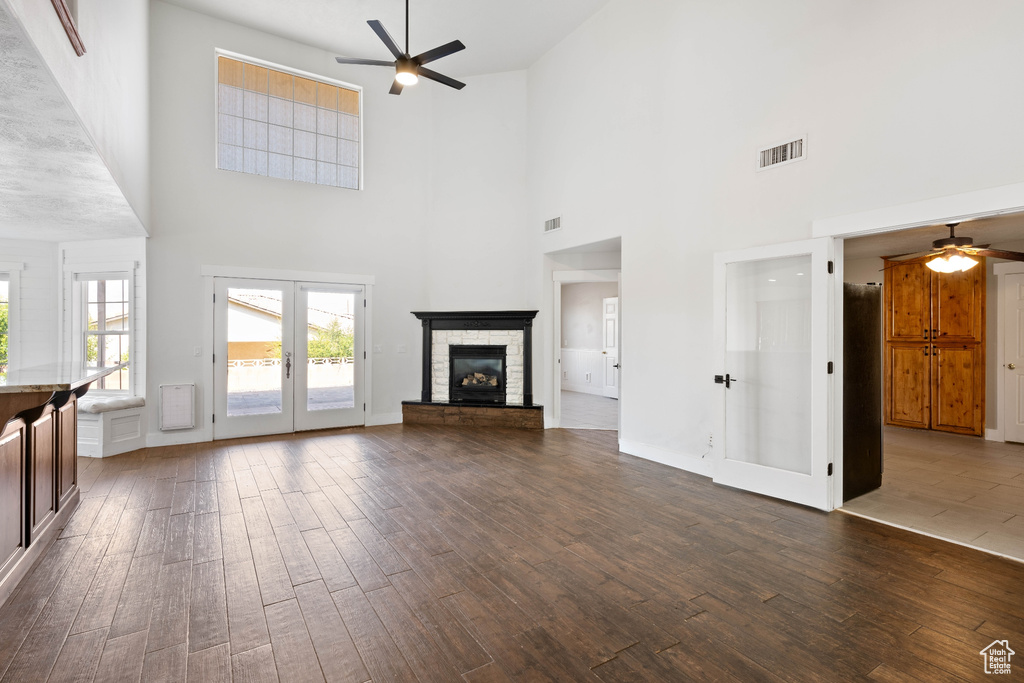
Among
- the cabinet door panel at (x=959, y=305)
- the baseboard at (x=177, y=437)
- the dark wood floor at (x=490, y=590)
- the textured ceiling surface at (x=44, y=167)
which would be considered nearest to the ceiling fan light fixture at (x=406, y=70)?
the textured ceiling surface at (x=44, y=167)

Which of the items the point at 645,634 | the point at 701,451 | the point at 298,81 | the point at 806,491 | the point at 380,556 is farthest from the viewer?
the point at 298,81

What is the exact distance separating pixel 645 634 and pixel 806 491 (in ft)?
8.07

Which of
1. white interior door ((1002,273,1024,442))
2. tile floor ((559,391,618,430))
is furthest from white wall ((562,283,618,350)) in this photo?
white interior door ((1002,273,1024,442))

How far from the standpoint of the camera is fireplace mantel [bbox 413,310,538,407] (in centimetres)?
744

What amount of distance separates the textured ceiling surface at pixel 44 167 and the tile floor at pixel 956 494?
5624 mm

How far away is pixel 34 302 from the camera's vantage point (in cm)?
605

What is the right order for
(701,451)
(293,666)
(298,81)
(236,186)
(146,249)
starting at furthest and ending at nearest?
(298,81) < (236,186) < (146,249) < (701,451) < (293,666)

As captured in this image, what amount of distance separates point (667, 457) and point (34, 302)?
25.7ft

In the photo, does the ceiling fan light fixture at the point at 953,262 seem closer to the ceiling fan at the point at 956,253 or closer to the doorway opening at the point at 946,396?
the ceiling fan at the point at 956,253

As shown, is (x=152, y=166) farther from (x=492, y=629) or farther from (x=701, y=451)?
(x=701, y=451)

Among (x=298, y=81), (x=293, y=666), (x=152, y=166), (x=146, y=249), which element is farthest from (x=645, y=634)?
(x=298, y=81)

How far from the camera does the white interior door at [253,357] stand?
6516 mm

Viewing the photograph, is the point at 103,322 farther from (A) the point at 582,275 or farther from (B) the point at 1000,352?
(B) the point at 1000,352

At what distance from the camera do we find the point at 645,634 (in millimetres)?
2291
